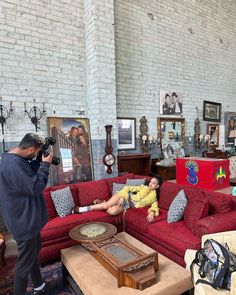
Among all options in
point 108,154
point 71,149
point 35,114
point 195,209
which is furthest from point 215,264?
point 35,114

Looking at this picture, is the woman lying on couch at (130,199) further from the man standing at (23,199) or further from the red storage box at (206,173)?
the man standing at (23,199)

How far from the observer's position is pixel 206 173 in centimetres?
395

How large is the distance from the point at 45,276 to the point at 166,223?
63.6 inches

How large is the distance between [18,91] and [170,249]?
3.54 meters

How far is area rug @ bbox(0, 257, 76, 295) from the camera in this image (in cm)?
243

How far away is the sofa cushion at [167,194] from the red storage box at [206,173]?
731 millimetres

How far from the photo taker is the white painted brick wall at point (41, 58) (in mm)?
3990

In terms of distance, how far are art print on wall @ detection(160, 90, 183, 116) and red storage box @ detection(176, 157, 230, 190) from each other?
198 cm

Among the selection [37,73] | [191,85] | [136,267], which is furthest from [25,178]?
[191,85]

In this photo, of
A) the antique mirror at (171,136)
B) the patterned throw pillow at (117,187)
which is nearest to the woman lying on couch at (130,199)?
the patterned throw pillow at (117,187)

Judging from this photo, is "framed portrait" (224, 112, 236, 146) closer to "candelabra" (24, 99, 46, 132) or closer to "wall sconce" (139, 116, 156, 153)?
"wall sconce" (139, 116, 156, 153)

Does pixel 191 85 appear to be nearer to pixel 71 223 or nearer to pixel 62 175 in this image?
pixel 62 175

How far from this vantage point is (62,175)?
175 inches

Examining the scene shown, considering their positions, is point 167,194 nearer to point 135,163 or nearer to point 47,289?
point 135,163
